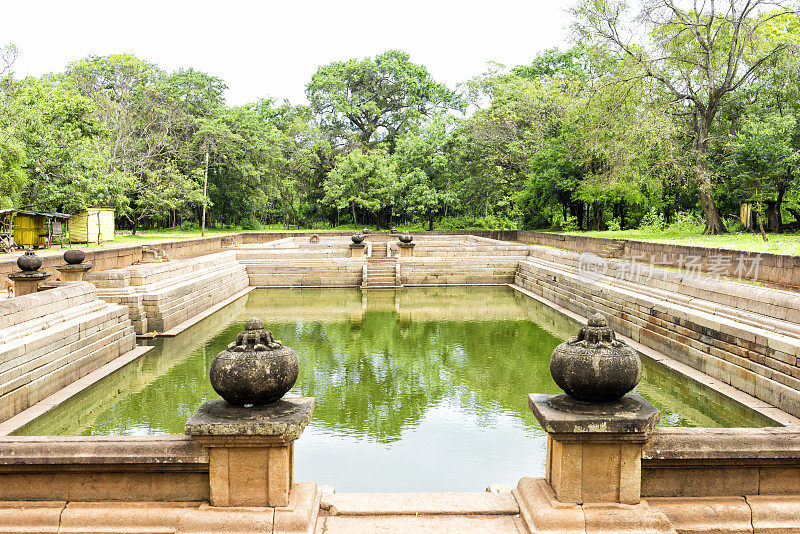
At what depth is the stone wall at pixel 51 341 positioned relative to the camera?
6766mm

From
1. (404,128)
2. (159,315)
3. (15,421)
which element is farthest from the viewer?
(404,128)

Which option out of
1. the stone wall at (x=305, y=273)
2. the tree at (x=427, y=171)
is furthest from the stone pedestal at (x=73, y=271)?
the tree at (x=427, y=171)

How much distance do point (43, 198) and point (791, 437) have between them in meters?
25.4

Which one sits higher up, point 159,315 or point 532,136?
point 532,136

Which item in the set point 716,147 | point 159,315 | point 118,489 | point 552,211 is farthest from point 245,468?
point 552,211

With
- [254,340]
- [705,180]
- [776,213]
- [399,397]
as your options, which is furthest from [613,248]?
[254,340]

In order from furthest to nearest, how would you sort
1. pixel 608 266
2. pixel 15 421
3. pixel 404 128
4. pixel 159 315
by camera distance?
pixel 404 128 → pixel 608 266 → pixel 159 315 → pixel 15 421

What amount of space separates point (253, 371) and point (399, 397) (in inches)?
189

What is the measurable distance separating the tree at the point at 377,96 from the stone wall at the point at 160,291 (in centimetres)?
3541

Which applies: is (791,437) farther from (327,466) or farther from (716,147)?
(716,147)

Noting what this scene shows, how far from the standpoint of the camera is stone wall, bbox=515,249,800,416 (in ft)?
23.4

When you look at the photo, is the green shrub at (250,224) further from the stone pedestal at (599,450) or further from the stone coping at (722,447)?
the stone coping at (722,447)

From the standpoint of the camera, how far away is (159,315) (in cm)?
1151

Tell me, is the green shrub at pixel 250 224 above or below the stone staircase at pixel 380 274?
above
